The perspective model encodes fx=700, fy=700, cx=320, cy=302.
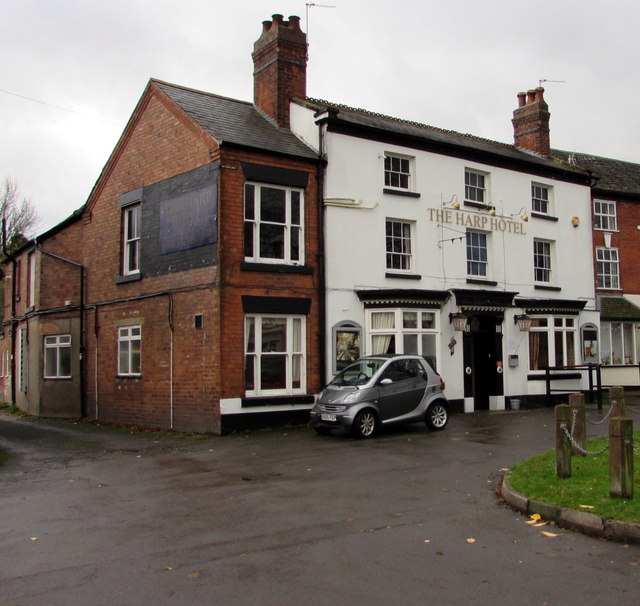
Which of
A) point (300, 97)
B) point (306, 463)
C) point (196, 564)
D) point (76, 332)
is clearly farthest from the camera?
point (76, 332)

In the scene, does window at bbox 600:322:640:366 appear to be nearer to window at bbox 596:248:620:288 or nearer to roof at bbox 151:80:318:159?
window at bbox 596:248:620:288

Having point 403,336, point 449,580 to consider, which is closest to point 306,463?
point 449,580

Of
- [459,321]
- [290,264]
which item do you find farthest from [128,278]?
[459,321]

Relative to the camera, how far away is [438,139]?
21188 mm

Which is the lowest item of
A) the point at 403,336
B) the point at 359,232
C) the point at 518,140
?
the point at 403,336

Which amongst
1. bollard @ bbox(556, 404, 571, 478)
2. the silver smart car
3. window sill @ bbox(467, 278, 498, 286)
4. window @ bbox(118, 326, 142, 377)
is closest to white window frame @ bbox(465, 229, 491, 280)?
window sill @ bbox(467, 278, 498, 286)

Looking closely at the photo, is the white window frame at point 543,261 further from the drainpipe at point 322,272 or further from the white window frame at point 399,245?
the drainpipe at point 322,272

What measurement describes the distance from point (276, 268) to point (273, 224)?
3.81 ft

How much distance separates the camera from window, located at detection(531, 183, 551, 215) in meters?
24.0

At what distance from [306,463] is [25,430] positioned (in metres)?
11.2

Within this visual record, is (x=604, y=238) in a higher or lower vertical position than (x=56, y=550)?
higher

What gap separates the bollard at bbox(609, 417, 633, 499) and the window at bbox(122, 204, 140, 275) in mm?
15396

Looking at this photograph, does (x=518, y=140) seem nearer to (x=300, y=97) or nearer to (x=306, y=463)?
(x=300, y=97)

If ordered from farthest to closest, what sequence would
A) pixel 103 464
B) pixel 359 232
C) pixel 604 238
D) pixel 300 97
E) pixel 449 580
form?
pixel 604 238, pixel 300 97, pixel 359 232, pixel 103 464, pixel 449 580
